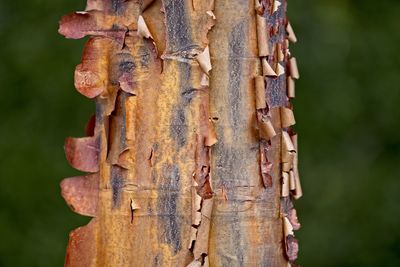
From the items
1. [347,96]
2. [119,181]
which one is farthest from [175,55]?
[347,96]

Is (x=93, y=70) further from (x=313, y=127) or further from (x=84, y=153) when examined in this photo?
(x=313, y=127)

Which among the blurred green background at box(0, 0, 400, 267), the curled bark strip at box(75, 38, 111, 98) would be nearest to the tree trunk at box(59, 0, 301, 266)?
the curled bark strip at box(75, 38, 111, 98)

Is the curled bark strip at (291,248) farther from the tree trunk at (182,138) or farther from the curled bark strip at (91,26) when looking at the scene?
the curled bark strip at (91,26)

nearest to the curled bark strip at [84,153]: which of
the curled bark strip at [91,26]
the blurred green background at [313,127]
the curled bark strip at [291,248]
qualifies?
the curled bark strip at [91,26]

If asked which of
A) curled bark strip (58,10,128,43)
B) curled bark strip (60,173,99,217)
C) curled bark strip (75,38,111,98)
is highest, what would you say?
curled bark strip (58,10,128,43)

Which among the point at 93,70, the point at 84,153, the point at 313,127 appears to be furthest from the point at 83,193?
the point at 313,127

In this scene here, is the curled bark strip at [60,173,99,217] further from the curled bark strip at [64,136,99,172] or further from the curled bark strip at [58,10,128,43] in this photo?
the curled bark strip at [58,10,128,43]

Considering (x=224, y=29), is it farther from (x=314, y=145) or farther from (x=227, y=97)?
(x=314, y=145)
